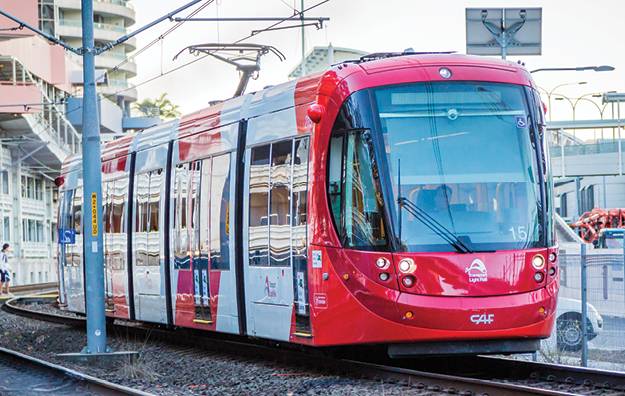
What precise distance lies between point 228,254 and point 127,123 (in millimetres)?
76876

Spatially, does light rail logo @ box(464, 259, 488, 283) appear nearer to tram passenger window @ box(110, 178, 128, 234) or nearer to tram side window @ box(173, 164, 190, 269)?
tram side window @ box(173, 164, 190, 269)

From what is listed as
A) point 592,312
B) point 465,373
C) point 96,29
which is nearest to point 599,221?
point 592,312

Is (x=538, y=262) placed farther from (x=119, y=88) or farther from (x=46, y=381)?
(x=119, y=88)

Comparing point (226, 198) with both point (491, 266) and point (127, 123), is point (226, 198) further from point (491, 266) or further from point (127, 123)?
point (127, 123)

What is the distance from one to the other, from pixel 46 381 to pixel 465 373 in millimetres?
4991

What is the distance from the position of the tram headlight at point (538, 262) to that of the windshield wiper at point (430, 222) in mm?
758

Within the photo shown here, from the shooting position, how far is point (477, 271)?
14.2m

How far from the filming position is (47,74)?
7125 centimetres

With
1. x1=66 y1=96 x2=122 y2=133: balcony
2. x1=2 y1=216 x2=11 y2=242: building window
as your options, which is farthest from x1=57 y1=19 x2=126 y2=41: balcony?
x1=2 y1=216 x2=11 y2=242: building window

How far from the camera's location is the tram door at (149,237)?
68.4 ft

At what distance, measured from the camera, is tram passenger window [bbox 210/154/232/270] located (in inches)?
700

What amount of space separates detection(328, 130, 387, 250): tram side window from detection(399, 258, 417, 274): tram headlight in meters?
0.29

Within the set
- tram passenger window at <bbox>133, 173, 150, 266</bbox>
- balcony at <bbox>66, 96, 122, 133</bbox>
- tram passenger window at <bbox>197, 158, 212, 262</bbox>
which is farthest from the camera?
balcony at <bbox>66, 96, 122, 133</bbox>

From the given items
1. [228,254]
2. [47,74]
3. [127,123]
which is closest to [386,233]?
[228,254]
